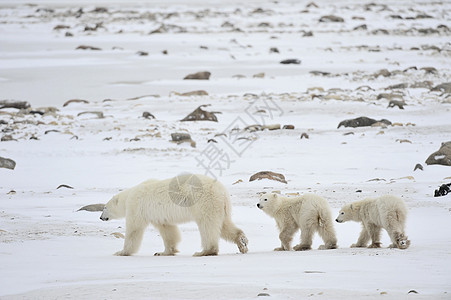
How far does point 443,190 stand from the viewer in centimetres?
947

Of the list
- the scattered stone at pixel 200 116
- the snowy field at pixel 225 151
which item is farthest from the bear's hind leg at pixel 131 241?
the scattered stone at pixel 200 116

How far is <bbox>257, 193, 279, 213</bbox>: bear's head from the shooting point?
7988 mm

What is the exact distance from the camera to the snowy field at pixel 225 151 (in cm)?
544

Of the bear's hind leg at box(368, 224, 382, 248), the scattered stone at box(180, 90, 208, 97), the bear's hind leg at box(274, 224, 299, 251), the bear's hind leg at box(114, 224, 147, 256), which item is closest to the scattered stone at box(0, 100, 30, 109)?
Answer: the scattered stone at box(180, 90, 208, 97)

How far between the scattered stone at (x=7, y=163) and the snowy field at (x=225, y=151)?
0.30 meters

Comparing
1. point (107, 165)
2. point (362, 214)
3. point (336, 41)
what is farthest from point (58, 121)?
point (336, 41)

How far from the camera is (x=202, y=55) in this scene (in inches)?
1443

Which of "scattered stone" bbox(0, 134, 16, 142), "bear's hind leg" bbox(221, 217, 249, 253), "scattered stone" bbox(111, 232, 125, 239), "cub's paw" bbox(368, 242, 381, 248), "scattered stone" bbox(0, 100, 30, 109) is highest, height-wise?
"scattered stone" bbox(0, 100, 30, 109)

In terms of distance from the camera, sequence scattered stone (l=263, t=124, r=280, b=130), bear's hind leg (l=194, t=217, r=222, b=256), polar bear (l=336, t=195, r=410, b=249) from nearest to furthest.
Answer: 1. polar bear (l=336, t=195, r=410, b=249)
2. bear's hind leg (l=194, t=217, r=222, b=256)
3. scattered stone (l=263, t=124, r=280, b=130)

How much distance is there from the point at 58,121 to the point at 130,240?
1196cm

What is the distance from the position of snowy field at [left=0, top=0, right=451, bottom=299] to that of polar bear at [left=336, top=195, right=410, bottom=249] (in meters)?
0.28

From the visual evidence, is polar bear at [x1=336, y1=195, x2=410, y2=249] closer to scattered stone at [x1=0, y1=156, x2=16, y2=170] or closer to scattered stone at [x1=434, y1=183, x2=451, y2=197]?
scattered stone at [x1=434, y1=183, x2=451, y2=197]

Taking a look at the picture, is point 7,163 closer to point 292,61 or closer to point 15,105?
point 15,105

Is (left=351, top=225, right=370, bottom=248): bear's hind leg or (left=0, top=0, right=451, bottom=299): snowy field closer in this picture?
(left=0, top=0, right=451, bottom=299): snowy field
